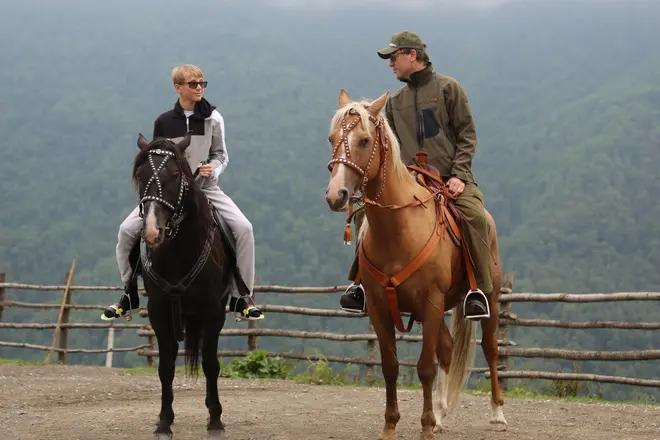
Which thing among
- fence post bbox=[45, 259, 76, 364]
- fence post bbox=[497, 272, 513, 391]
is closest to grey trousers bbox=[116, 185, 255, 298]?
Answer: fence post bbox=[497, 272, 513, 391]

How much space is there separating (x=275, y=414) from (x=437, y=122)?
9.71 feet

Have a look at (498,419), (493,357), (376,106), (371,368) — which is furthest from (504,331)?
(376,106)

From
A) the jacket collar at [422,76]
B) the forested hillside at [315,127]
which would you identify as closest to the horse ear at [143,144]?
the jacket collar at [422,76]

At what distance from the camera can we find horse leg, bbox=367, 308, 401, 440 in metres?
6.20

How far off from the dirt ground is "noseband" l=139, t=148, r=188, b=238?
1605mm

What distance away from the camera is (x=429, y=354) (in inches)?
240

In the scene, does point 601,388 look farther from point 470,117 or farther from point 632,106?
point 632,106

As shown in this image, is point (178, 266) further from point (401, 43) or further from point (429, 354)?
point (401, 43)

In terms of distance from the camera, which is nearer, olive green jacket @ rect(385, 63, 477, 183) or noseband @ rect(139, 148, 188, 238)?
noseband @ rect(139, 148, 188, 238)

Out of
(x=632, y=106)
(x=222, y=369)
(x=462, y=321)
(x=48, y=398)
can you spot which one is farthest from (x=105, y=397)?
(x=632, y=106)

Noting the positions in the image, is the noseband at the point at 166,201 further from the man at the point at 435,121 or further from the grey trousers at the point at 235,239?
the man at the point at 435,121

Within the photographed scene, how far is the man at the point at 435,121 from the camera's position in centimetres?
674

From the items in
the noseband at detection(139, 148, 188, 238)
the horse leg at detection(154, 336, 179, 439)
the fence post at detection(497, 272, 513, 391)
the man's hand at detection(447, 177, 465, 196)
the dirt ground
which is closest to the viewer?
the noseband at detection(139, 148, 188, 238)

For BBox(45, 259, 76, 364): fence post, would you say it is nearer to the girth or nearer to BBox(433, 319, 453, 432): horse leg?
BBox(433, 319, 453, 432): horse leg
